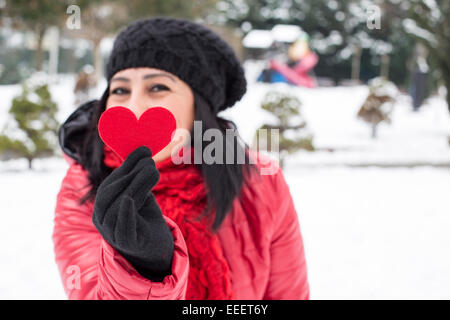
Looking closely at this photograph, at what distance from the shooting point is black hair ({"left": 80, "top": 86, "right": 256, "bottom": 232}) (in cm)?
65

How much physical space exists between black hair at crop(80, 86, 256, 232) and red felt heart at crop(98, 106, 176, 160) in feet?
0.89

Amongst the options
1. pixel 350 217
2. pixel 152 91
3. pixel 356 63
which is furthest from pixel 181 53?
pixel 356 63

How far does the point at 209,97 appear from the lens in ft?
2.35

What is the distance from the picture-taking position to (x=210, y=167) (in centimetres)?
66

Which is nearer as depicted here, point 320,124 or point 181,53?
point 181,53

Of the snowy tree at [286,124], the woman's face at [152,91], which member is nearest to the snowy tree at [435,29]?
the snowy tree at [286,124]

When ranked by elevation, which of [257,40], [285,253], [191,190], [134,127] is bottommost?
[285,253]

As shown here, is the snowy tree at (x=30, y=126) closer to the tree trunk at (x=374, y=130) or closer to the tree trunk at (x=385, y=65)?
the tree trunk at (x=374, y=130)

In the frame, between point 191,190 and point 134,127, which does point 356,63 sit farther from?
point 134,127

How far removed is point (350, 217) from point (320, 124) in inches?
134
